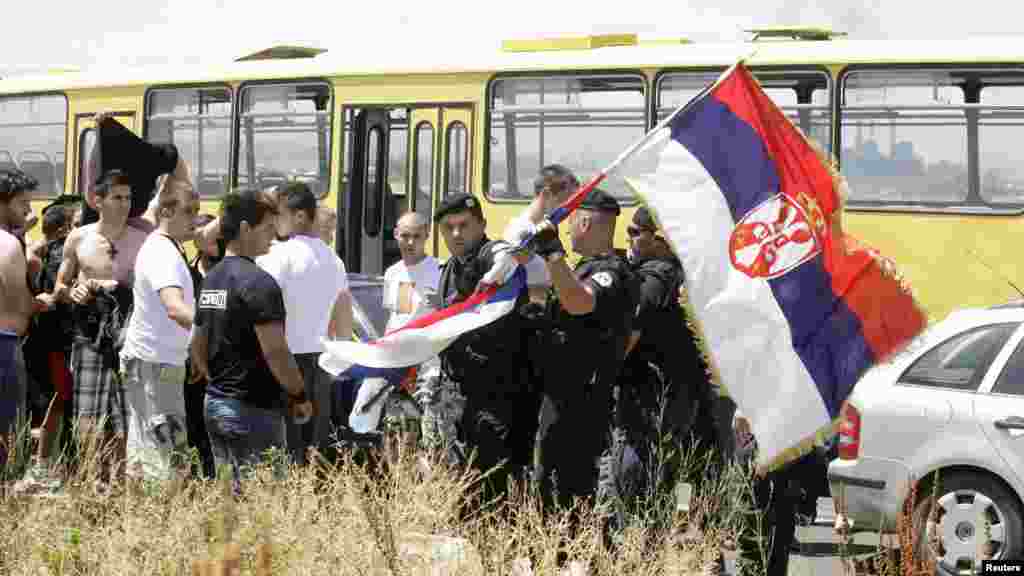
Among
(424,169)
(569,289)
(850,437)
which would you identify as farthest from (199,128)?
(569,289)

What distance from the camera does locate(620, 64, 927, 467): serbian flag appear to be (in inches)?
296

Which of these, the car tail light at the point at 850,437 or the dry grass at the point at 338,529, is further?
the car tail light at the point at 850,437

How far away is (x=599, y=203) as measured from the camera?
8.07m

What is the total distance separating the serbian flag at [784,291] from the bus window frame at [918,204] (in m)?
6.22

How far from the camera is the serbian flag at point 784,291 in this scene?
7.52 meters

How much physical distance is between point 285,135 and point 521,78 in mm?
2733

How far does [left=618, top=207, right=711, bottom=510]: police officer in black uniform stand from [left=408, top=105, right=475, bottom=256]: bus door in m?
8.15

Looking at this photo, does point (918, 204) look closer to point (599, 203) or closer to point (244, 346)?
point (599, 203)

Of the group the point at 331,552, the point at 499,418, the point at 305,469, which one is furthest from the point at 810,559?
the point at 331,552

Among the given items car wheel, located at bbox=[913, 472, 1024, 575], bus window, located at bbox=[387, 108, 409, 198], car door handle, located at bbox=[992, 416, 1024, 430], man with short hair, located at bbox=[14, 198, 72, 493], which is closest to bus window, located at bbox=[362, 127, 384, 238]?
bus window, located at bbox=[387, 108, 409, 198]

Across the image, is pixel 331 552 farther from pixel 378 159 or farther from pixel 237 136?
pixel 237 136

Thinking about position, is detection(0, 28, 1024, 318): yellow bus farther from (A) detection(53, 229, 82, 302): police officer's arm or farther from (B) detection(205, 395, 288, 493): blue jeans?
(A) detection(53, 229, 82, 302): police officer's arm

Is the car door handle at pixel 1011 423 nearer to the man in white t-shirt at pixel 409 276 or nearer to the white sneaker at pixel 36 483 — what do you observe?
the man in white t-shirt at pixel 409 276

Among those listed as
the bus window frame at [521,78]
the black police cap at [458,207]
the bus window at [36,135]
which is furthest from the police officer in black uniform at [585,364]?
the bus window at [36,135]
